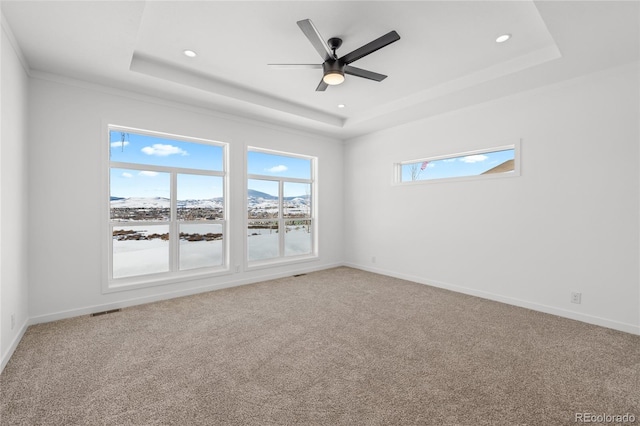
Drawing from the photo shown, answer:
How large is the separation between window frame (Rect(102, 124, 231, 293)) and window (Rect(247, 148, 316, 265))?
16.9 inches

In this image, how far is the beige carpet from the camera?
68.7 inches

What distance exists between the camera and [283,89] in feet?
12.8

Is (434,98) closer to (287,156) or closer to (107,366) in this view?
(287,156)

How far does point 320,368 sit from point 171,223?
3.05 m

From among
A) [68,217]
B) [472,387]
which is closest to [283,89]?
[68,217]

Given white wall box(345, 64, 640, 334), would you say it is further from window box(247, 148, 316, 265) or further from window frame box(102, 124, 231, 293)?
window frame box(102, 124, 231, 293)

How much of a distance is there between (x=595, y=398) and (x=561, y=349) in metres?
0.72

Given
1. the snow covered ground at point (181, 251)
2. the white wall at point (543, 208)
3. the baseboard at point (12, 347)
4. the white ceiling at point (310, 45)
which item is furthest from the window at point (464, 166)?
the baseboard at point (12, 347)

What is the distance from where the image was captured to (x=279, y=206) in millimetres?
5371

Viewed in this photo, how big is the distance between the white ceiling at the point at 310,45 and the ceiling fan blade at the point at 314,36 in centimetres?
24

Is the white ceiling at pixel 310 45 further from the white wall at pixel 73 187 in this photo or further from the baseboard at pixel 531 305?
the baseboard at pixel 531 305

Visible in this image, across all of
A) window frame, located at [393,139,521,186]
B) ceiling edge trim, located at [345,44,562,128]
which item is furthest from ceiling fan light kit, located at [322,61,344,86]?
window frame, located at [393,139,521,186]

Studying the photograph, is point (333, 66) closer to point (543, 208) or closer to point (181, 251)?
point (543, 208)

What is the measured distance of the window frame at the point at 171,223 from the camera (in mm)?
3527
